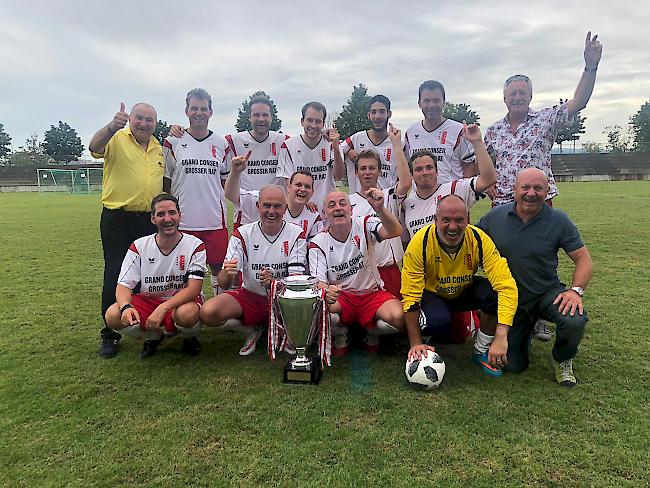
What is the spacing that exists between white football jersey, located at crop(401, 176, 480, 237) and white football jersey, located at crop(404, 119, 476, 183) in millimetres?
488

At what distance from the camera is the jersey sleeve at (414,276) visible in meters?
3.34

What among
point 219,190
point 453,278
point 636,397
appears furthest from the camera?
point 219,190

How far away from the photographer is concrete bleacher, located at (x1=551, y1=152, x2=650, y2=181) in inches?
1602

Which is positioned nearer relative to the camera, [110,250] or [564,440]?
[564,440]

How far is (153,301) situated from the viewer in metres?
3.79

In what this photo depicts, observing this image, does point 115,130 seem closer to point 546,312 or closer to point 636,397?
point 546,312

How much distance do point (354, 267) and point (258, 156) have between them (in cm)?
168

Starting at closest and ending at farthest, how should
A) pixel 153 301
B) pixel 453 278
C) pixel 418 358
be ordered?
pixel 418 358 → pixel 453 278 → pixel 153 301

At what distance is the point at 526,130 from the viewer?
4242 millimetres

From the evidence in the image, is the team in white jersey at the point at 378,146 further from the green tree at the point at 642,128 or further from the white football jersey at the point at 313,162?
the green tree at the point at 642,128

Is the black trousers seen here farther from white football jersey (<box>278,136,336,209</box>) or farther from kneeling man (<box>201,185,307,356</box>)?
white football jersey (<box>278,136,336,209</box>)

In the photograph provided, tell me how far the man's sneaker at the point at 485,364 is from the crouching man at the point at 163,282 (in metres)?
2.05

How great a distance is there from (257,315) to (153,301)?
80cm

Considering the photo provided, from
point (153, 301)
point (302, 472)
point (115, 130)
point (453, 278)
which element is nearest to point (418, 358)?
point (453, 278)
